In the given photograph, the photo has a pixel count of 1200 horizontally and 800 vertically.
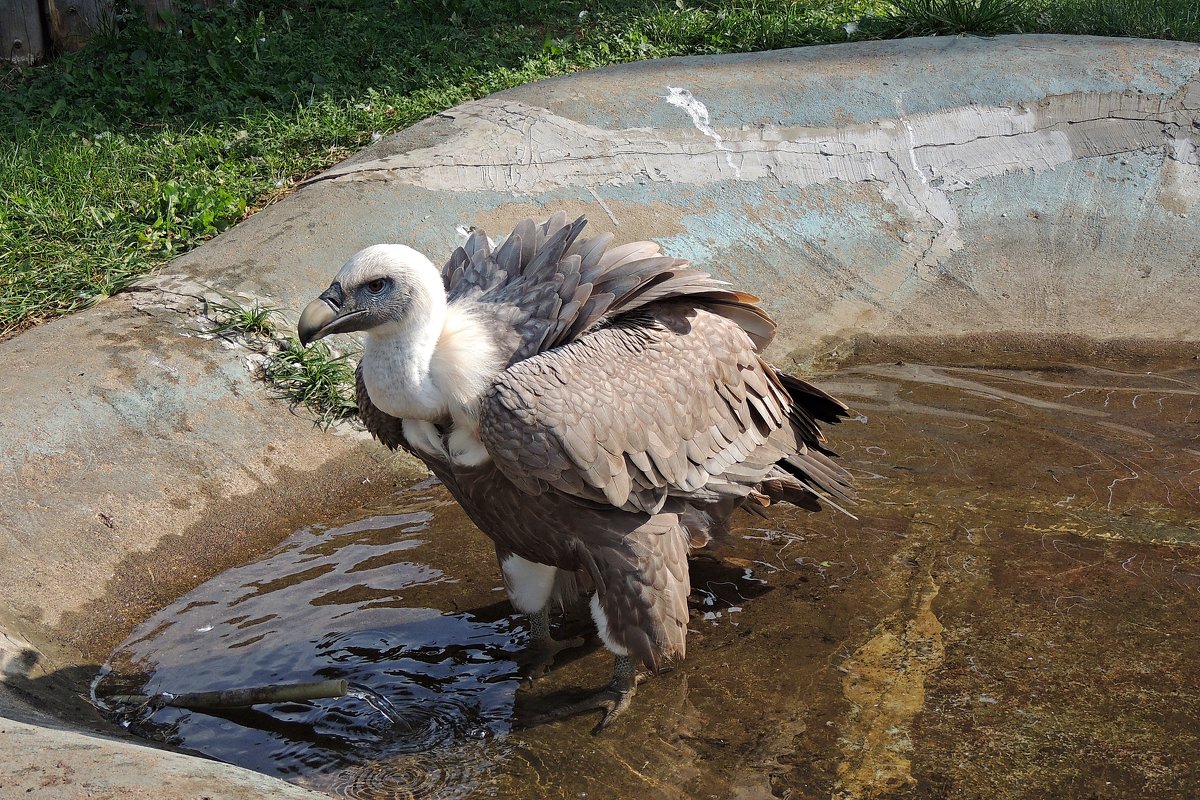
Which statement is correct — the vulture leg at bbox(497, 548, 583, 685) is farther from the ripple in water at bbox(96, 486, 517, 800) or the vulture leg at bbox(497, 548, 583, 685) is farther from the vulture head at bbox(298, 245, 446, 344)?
the vulture head at bbox(298, 245, 446, 344)

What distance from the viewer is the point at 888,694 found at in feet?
11.0

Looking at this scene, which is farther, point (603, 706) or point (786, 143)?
point (786, 143)

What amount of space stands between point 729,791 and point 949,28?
564cm

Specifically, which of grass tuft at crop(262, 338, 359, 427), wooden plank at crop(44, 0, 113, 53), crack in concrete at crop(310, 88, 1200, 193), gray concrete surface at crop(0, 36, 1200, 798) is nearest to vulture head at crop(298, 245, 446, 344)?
gray concrete surface at crop(0, 36, 1200, 798)

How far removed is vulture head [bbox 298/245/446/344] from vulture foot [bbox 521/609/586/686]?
3.66 ft

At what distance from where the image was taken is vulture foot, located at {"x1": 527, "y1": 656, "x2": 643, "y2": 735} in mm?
3420

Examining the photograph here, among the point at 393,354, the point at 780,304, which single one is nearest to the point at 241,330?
the point at 393,354

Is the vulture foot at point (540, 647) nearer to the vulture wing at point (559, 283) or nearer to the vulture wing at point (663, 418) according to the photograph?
the vulture wing at point (663, 418)

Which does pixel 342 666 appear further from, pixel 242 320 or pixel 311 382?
pixel 242 320

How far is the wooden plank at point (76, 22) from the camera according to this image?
7441mm

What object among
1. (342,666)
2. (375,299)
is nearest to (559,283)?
(375,299)

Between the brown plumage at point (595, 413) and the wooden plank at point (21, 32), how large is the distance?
5.09 m

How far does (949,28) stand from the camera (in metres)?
7.19

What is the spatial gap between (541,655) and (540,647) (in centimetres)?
3
